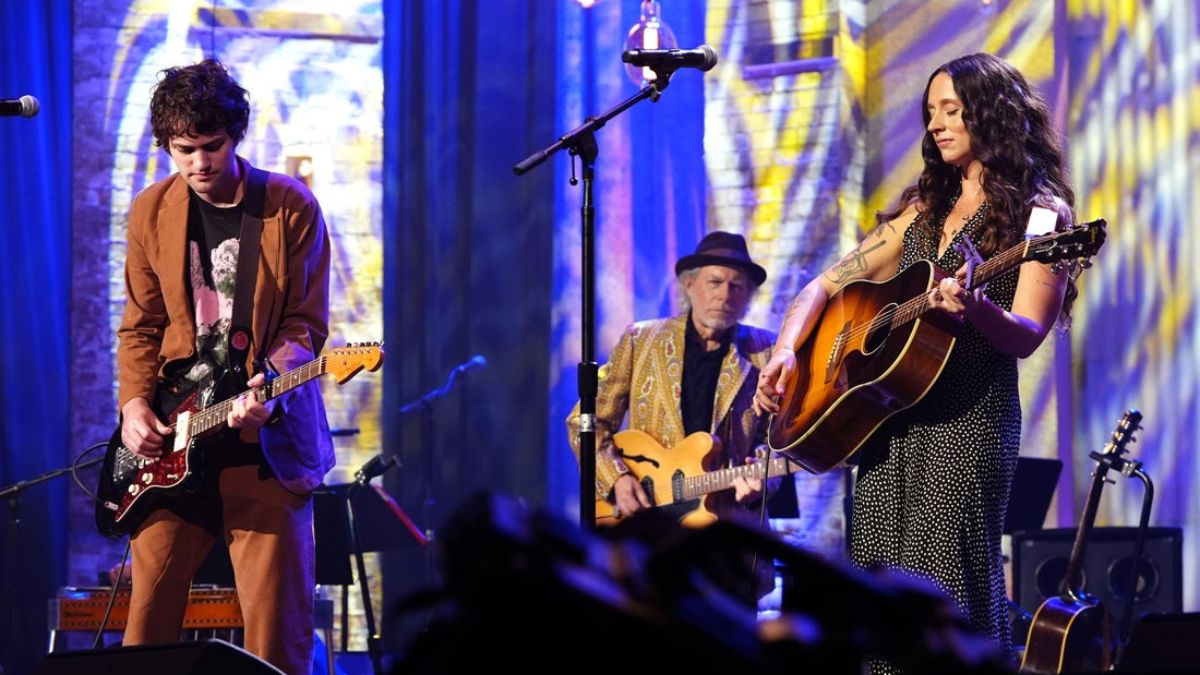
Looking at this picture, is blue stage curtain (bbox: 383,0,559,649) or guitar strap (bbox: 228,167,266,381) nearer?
guitar strap (bbox: 228,167,266,381)

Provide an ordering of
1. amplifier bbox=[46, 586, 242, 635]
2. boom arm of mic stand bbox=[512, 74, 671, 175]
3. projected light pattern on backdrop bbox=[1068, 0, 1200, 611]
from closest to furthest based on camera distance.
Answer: boom arm of mic stand bbox=[512, 74, 671, 175] < amplifier bbox=[46, 586, 242, 635] < projected light pattern on backdrop bbox=[1068, 0, 1200, 611]

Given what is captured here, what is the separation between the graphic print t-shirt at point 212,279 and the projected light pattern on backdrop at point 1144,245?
442 cm

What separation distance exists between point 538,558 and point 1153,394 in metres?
6.24

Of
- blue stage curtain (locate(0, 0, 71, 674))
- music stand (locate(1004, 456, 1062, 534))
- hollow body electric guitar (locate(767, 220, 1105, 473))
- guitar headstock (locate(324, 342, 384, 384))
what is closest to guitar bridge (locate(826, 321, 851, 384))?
hollow body electric guitar (locate(767, 220, 1105, 473))

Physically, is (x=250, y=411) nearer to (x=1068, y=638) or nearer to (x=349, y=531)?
(x=349, y=531)

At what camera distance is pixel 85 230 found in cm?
694

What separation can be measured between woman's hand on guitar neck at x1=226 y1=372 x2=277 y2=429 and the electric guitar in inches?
83.2

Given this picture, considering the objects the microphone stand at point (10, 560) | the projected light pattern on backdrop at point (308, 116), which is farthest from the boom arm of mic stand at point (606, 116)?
the projected light pattern on backdrop at point (308, 116)

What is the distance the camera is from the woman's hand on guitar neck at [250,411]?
3.53m

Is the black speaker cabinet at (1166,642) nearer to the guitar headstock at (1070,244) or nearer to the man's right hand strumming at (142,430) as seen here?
the guitar headstock at (1070,244)

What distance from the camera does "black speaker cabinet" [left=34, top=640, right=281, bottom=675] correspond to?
239 cm

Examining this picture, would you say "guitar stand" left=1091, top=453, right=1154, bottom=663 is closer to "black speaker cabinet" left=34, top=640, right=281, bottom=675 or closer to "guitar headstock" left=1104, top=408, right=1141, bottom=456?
"guitar headstock" left=1104, top=408, right=1141, bottom=456

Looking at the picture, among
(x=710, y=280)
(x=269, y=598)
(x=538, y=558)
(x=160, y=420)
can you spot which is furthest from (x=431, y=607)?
(x=710, y=280)

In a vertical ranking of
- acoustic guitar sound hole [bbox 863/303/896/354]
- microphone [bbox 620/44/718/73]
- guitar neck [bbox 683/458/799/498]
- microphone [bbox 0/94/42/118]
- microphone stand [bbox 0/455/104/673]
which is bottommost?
microphone stand [bbox 0/455/104/673]
